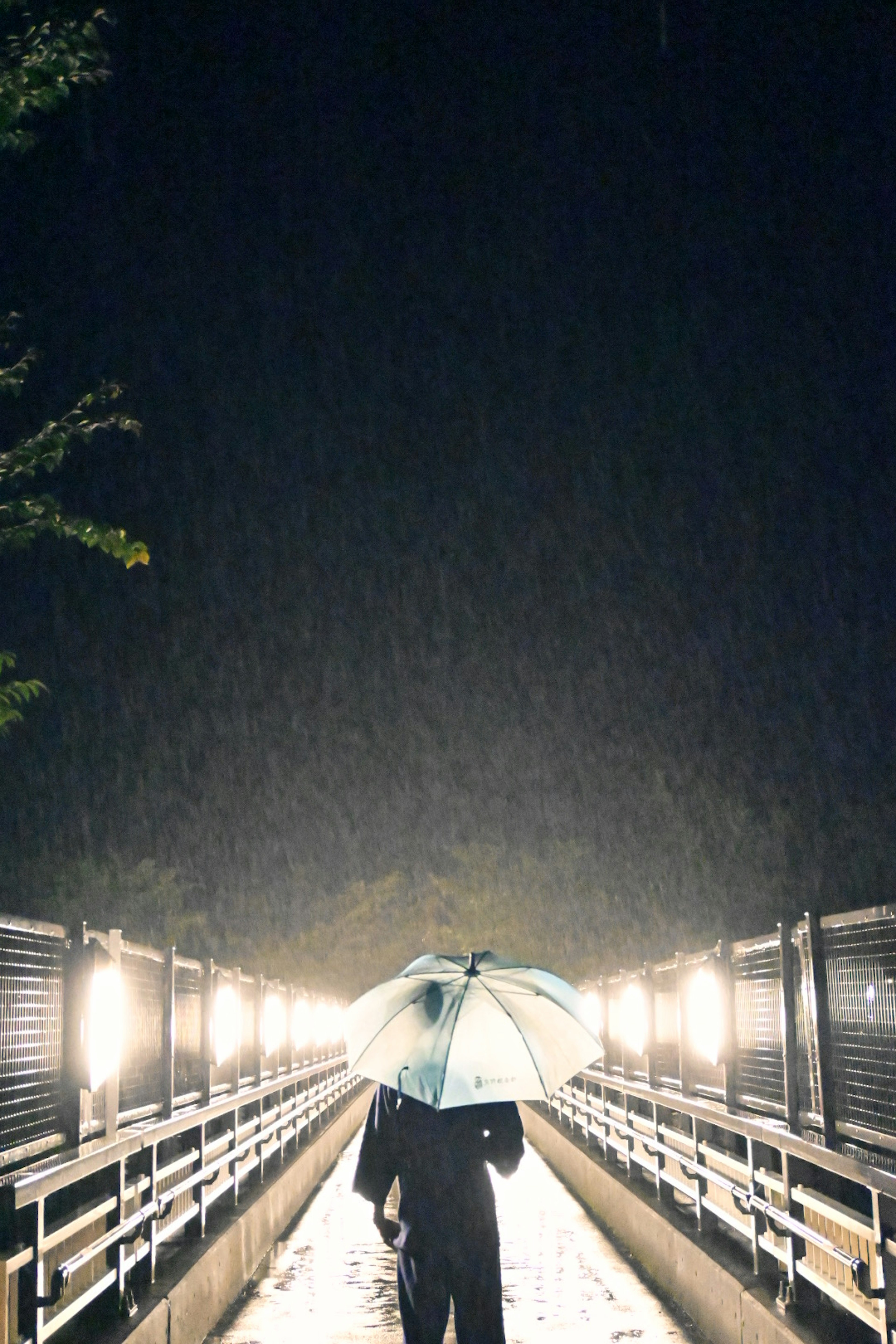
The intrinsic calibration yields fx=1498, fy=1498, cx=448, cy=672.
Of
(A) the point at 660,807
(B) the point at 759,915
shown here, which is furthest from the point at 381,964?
(B) the point at 759,915

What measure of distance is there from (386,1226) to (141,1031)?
156 inches

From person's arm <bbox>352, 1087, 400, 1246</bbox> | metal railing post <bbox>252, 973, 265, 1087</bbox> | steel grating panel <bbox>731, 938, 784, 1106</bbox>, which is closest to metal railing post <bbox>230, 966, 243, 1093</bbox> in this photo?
metal railing post <bbox>252, 973, 265, 1087</bbox>

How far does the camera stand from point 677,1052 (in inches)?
462

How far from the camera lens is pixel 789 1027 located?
7.50 metres

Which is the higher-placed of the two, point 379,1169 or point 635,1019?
point 635,1019

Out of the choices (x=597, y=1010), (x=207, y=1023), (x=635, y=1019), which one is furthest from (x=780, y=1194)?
(x=597, y=1010)

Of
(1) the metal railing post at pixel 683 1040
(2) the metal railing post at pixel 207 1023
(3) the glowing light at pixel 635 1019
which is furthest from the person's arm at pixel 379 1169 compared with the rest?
(3) the glowing light at pixel 635 1019

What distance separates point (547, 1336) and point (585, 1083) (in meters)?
8.97

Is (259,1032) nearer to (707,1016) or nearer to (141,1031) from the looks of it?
(141,1031)

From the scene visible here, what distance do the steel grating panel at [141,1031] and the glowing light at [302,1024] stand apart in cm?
1000

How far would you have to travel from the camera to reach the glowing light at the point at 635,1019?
13.3m

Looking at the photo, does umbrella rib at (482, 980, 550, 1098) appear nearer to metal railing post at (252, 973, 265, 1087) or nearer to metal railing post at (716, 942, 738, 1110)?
metal railing post at (716, 942, 738, 1110)

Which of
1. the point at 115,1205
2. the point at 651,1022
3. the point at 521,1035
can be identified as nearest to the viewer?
the point at 521,1035

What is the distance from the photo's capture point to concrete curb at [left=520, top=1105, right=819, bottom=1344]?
23.6 feet
